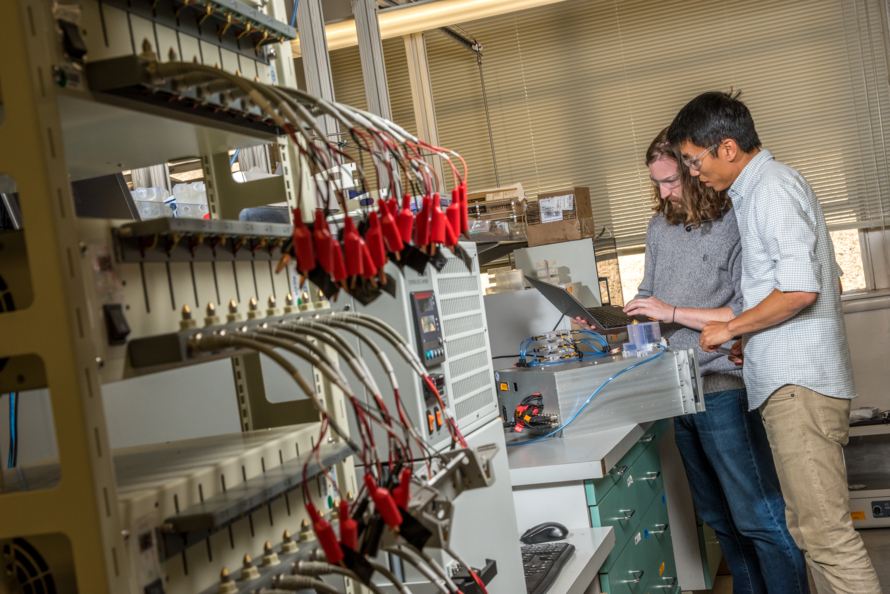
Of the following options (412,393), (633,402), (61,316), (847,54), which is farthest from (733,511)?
(847,54)

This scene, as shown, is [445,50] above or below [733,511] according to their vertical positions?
above

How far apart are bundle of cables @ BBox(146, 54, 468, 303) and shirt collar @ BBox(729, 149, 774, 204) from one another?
1.37 metres

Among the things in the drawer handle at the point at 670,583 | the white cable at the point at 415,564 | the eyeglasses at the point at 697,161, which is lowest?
the drawer handle at the point at 670,583

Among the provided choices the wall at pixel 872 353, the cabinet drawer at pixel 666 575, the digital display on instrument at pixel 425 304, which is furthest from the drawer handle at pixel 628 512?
the wall at pixel 872 353

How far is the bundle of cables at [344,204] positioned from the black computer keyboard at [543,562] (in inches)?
35.5

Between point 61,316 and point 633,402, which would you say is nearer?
point 61,316

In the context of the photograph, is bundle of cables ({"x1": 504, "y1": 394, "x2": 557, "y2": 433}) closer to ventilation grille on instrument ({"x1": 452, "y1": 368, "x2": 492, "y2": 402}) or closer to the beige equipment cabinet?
ventilation grille on instrument ({"x1": 452, "y1": 368, "x2": 492, "y2": 402})

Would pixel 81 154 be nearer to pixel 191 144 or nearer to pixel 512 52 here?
pixel 191 144

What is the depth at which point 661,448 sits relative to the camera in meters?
3.07

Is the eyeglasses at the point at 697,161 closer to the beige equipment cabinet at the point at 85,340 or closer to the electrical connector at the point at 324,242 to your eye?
the beige equipment cabinet at the point at 85,340

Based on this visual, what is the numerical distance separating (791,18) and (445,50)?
2232 mm

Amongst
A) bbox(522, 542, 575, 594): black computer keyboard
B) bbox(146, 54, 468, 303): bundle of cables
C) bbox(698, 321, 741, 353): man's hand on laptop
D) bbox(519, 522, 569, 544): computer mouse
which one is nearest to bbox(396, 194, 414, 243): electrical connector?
bbox(146, 54, 468, 303): bundle of cables

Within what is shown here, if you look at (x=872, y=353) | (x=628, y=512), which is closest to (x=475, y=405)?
(x=628, y=512)

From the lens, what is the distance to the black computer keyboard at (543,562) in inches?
61.6
